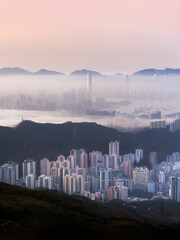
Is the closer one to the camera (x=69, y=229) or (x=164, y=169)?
(x=69, y=229)

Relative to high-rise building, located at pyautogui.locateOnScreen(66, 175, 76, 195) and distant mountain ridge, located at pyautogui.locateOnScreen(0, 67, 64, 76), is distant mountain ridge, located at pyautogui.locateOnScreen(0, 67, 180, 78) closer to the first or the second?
distant mountain ridge, located at pyautogui.locateOnScreen(0, 67, 64, 76)

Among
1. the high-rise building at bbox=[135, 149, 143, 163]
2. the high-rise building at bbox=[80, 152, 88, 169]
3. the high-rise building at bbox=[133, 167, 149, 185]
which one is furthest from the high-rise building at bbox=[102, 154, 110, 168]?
the high-rise building at bbox=[135, 149, 143, 163]

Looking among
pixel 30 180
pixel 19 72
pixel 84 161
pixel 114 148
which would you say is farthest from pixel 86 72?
pixel 30 180

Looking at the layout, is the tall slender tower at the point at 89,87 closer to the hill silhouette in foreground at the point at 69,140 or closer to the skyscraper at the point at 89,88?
the skyscraper at the point at 89,88

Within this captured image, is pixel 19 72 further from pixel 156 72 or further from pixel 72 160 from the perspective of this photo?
pixel 156 72

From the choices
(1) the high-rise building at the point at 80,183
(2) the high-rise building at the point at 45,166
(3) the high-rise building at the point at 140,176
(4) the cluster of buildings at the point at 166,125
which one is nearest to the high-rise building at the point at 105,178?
(1) the high-rise building at the point at 80,183

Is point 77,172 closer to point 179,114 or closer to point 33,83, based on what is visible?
point 33,83

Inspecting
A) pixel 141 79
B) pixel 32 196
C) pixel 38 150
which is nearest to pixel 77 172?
pixel 38 150
